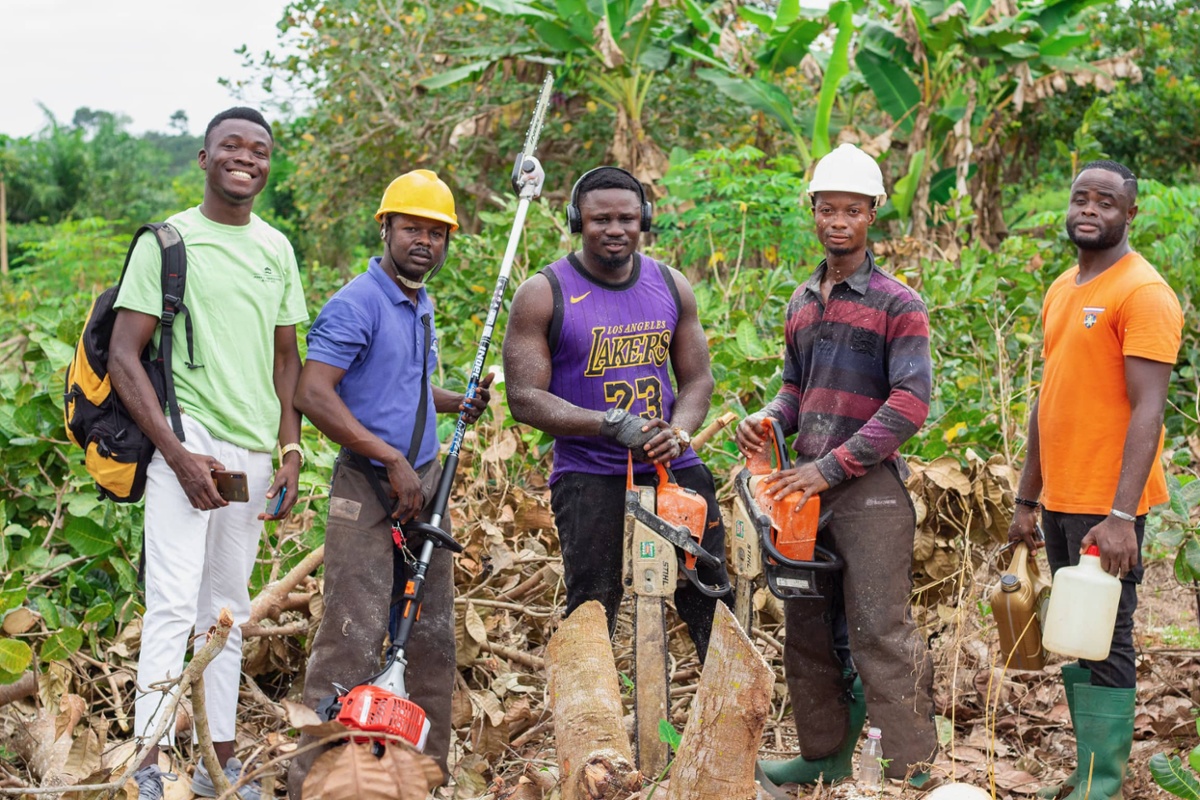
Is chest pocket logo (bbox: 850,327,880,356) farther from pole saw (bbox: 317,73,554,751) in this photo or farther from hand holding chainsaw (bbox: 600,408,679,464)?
pole saw (bbox: 317,73,554,751)

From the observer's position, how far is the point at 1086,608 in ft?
10.9

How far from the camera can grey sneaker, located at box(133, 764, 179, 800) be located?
324cm

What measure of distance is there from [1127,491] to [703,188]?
19.1ft

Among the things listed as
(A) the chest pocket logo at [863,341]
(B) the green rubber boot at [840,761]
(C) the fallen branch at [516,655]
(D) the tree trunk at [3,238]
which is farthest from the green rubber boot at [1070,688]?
(D) the tree trunk at [3,238]

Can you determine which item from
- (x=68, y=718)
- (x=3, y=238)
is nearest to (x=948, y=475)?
(x=68, y=718)

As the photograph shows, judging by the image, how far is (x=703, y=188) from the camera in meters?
8.71

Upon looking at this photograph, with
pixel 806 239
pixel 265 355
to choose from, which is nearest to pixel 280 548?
pixel 265 355

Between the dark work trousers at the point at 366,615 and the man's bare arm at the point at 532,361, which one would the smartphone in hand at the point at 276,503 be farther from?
the man's bare arm at the point at 532,361

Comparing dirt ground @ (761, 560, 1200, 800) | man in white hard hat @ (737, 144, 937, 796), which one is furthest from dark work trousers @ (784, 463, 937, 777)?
dirt ground @ (761, 560, 1200, 800)

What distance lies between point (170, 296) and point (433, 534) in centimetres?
108

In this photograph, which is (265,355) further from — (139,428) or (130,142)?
(130,142)

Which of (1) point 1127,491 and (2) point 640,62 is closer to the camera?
(1) point 1127,491

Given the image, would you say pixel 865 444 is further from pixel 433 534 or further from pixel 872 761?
pixel 433 534

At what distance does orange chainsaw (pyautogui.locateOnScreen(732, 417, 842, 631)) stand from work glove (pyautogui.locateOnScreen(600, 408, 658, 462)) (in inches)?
14.5
